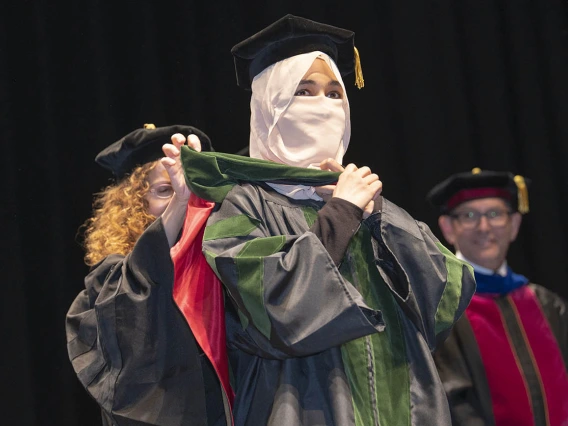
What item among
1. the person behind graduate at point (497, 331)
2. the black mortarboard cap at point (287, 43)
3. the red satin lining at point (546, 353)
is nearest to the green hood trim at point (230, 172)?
the black mortarboard cap at point (287, 43)

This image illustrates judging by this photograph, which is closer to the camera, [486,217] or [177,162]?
[177,162]

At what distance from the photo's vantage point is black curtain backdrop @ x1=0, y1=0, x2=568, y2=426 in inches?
163

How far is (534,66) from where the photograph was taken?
4.91 m

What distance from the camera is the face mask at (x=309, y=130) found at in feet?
8.44

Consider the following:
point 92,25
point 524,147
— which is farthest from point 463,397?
point 92,25

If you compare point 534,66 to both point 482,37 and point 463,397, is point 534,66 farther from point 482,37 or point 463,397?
point 463,397

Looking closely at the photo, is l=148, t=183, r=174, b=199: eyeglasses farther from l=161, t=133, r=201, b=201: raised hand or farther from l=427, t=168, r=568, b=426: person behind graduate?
l=427, t=168, r=568, b=426: person behind graduate

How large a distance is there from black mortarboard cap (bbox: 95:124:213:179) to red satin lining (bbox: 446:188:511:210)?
47.7 inches

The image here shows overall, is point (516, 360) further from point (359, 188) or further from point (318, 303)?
point (318, 303)

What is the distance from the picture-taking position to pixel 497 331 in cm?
369

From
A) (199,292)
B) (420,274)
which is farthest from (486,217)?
(199,292)

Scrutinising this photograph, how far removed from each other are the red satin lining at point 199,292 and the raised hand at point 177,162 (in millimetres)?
90

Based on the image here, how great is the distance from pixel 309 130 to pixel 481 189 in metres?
1.74

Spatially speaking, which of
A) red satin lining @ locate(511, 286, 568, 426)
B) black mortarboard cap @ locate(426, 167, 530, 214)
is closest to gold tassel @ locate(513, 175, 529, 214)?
black mortarboard cap @ locate(426, 167, 530, 214)
